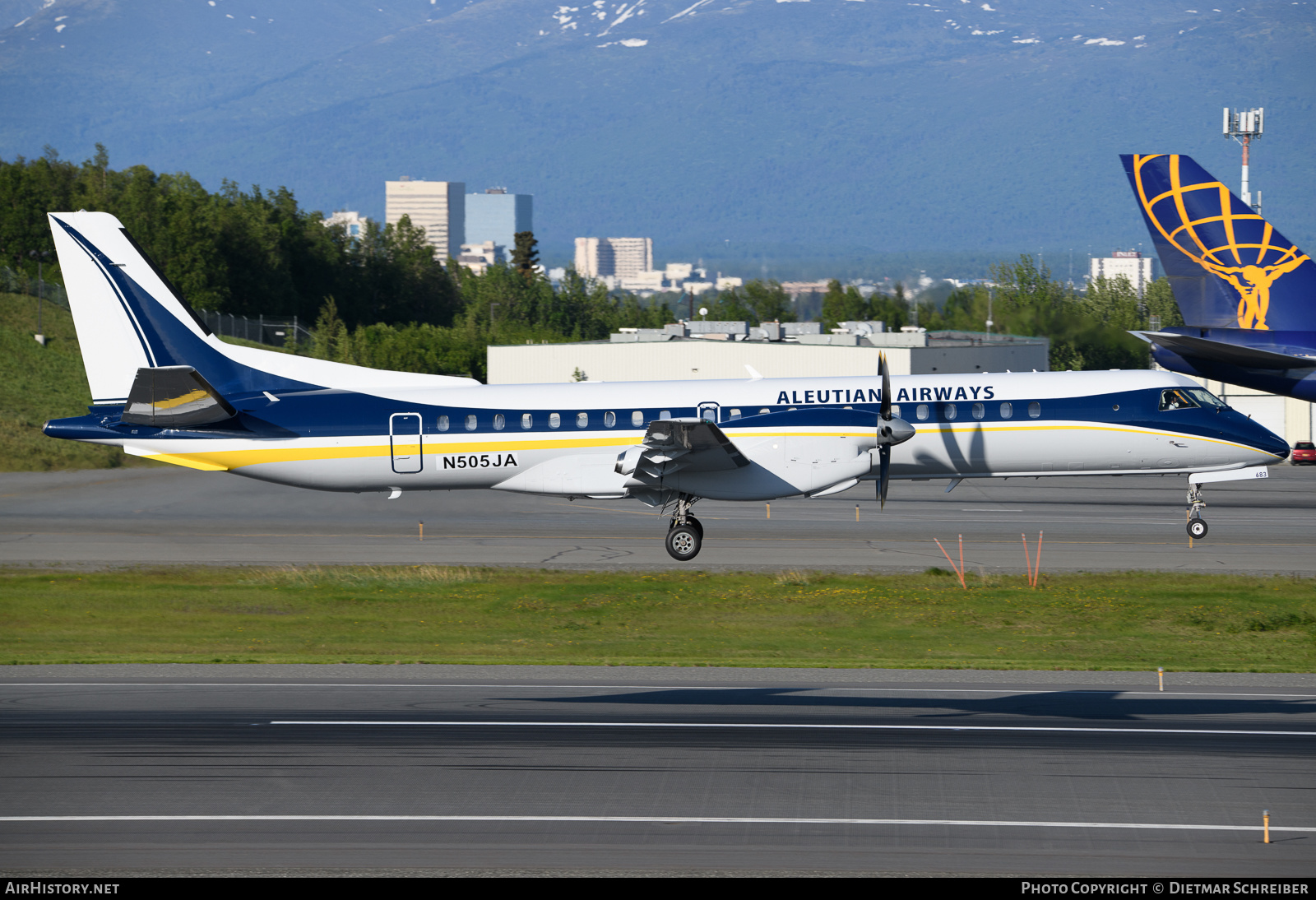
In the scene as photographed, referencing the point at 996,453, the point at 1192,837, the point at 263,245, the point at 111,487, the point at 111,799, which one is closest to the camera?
the point at 1192,837

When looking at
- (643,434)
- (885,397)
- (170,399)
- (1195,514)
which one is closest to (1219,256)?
(1195,514)

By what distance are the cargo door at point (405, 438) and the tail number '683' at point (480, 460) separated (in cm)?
71

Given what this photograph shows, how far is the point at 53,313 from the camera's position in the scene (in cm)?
8781

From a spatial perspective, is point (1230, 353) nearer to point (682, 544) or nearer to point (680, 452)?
point (680, 452)

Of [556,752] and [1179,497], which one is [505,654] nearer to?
[556,752]

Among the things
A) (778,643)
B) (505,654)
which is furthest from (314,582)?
(778,643)

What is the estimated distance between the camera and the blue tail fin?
100ft

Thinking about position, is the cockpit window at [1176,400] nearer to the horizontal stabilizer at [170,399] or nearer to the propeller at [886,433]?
the propeller at [886,433]

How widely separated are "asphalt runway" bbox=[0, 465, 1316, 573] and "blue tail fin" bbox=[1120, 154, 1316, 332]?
673 centimetres

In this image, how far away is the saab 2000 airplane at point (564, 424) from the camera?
96.6ft

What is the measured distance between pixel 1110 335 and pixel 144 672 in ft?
193

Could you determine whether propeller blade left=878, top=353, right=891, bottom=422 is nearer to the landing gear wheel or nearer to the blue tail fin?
the landing gear wheel

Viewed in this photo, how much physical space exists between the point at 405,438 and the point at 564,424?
392 cm

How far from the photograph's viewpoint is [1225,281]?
30.9m
